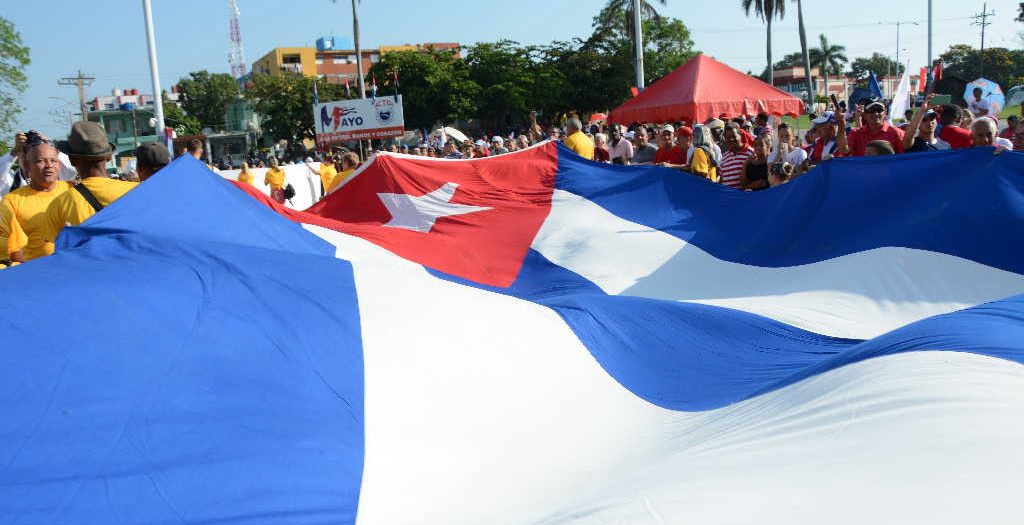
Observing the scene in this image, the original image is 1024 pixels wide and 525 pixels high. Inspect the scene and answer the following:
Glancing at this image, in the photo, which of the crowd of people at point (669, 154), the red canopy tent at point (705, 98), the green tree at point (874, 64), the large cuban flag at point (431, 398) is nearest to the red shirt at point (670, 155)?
the crowd of people at point (669, 154)

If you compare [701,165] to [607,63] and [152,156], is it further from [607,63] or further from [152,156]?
[607,63]

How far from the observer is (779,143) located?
7.90 metres

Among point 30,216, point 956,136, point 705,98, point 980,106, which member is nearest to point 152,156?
point 30,216

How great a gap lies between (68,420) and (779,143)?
7084 mm

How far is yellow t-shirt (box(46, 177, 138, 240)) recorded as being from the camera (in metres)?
3.75

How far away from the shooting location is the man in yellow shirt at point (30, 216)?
3955mm

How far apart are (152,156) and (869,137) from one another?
5614 millimetres

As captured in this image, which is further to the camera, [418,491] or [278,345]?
[278,345]

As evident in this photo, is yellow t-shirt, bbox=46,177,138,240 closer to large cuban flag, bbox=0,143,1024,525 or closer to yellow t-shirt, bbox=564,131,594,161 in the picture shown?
large cuban flag, bbox=0,143,1024,525

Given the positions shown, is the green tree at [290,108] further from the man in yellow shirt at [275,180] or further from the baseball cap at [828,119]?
the baseball cap at [828,119]

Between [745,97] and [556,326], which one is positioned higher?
[745,97]

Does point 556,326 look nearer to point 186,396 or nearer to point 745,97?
point 186,396

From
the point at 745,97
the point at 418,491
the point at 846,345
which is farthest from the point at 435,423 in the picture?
the point at 745,97

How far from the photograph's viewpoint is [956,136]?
6738 millimetres
